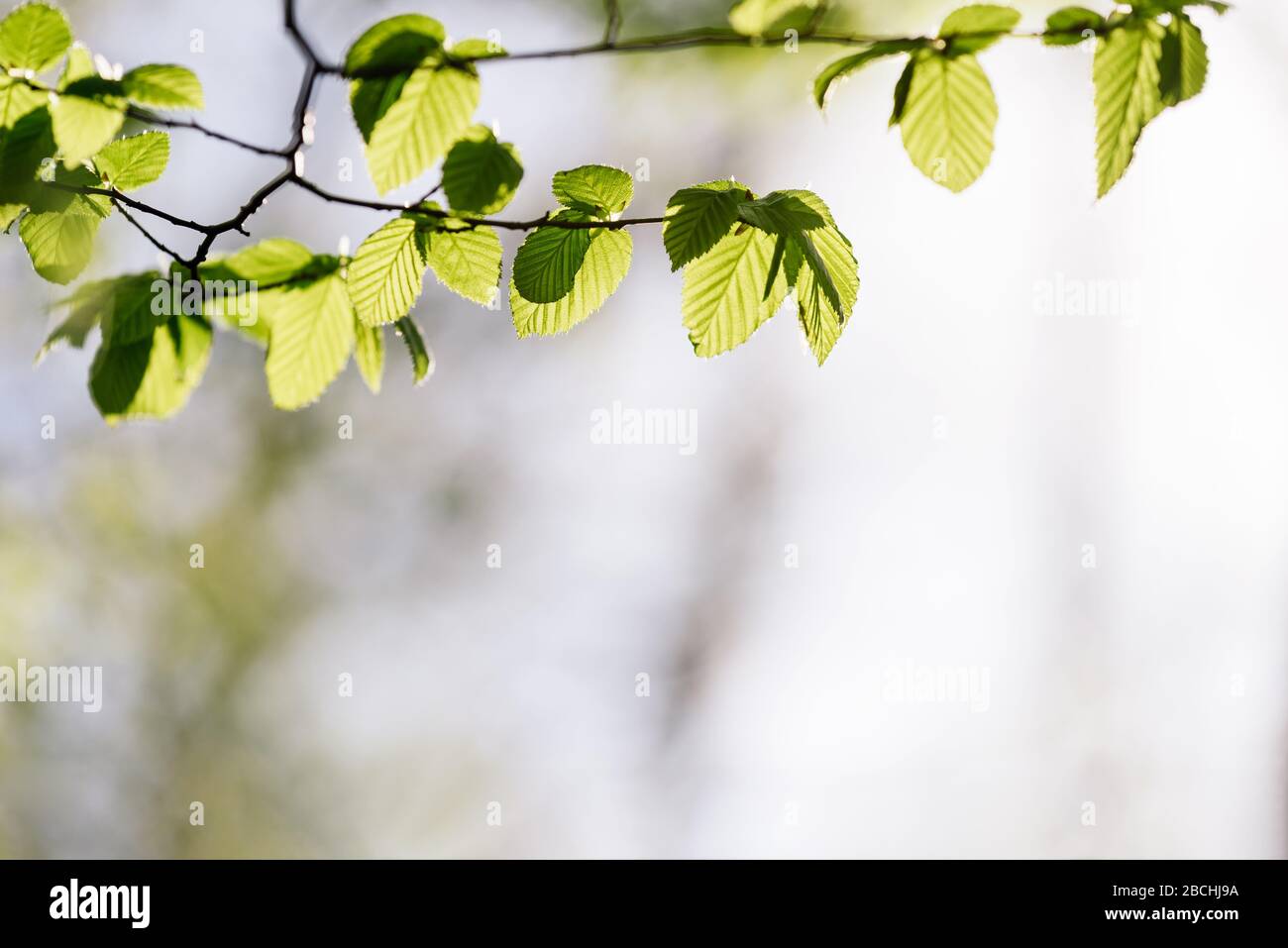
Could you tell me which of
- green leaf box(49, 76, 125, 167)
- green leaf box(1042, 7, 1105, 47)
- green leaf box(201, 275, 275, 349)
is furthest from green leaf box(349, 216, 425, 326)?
green leaf box(1042, 7, 1105, 47)

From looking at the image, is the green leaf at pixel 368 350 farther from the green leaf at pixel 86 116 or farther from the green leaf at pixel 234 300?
the green leaf at pixel 86 116

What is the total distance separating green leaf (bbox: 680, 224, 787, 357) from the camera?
0.77m

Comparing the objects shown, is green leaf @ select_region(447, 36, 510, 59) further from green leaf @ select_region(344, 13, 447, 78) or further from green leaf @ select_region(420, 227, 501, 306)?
green leaf @ select_region(420, 227, 501, 306)

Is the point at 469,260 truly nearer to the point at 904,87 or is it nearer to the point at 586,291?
the point at 586,291

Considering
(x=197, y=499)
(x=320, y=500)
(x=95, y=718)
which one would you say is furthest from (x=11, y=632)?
(x=320, y=500)

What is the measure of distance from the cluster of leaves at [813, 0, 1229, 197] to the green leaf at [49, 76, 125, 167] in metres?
0.64

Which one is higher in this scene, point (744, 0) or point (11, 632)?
point (744, 0)

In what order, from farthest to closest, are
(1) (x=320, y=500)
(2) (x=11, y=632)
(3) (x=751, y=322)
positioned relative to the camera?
(1) (x=320, y=500)
(2) (x=11, y=632)
(3) (x=751, y=322)

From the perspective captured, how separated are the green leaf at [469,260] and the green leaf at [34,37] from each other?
0.37 metres

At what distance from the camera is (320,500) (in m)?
6.48

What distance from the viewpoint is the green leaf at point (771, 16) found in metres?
0.70

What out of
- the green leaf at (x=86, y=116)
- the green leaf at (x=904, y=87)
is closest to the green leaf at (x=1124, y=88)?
the green leaf at (x=904, y=87)

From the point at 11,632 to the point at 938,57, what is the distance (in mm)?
7675
